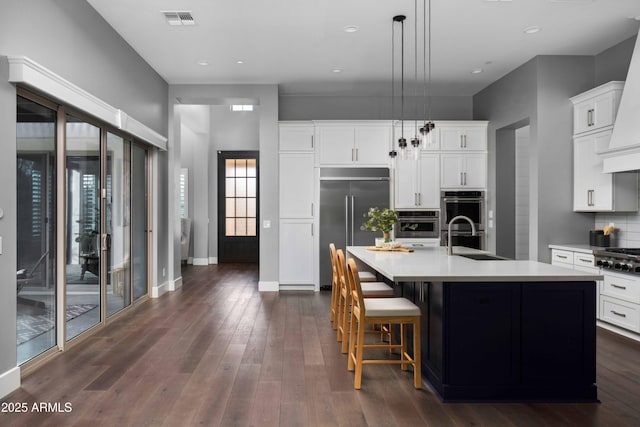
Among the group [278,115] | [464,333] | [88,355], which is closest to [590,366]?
[464,333]

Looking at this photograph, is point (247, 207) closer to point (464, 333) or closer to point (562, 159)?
point (562, 159)

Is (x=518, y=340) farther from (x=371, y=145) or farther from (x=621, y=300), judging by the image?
(x=371, y=145)

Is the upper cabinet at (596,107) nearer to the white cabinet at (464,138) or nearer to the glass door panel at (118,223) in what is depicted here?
the white cabinet at (464,138)

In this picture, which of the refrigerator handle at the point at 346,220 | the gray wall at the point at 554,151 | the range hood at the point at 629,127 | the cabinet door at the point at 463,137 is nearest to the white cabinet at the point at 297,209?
the refrigerator handle at the point at 346,220

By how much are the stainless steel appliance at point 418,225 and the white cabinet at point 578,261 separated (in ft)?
5.75

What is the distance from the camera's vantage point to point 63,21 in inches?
139

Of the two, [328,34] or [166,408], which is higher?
[328,34]

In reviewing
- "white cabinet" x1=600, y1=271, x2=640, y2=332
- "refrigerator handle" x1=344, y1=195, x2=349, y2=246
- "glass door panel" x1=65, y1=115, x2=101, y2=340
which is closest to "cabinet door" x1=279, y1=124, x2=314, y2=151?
"refrigerator handle" x1=344, y1=195, x2=349, y2=246

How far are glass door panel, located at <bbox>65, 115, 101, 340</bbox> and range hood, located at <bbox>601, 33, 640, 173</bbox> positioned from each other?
16.7ft

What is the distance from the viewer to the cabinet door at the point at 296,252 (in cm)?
653

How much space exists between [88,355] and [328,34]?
387cm

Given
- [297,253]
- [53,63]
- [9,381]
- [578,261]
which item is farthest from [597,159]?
[9,381]

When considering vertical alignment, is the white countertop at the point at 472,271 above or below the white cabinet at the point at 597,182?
below

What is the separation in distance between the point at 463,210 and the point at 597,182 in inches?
79.3
